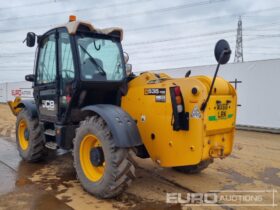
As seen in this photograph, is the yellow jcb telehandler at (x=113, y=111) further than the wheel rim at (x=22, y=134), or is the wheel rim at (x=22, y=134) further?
the wheel rim at (x=22, y=134)

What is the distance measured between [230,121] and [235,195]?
1038 millimetres

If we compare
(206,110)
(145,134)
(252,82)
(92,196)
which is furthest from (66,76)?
(252,82)

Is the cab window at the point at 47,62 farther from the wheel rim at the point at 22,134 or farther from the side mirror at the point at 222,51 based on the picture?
the side mirror at the point at 222,51

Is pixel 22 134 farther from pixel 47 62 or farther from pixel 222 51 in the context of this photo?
pixel 222 51

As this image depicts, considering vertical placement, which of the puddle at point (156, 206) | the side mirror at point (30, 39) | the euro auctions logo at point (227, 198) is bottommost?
the euro auctions logo at point (227, 198)

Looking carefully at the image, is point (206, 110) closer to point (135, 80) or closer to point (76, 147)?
point (135, 80)

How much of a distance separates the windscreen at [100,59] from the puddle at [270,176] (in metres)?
2.92

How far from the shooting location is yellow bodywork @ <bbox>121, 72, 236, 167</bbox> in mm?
4066

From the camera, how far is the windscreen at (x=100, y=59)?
506 centimetres

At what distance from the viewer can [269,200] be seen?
4375mm

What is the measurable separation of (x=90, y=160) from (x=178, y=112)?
59.0 inches

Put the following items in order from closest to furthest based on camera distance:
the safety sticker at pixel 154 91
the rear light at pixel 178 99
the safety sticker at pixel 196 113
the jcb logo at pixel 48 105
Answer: the safety sticker at pixel 196 113
the rear light at pixel 178 99
the safety sticker at pixel 154 91
the jcb logo at pixel 48 105

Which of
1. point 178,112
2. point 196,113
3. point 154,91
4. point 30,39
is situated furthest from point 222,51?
point 30,39

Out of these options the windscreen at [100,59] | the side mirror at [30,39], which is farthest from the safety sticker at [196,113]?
the side mirror at [30,39]
